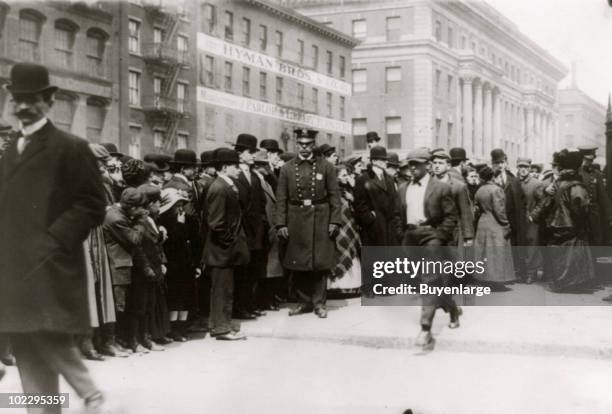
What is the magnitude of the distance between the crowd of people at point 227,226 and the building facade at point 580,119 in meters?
0.26

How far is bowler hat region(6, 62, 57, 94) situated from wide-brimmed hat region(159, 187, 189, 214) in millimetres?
3470

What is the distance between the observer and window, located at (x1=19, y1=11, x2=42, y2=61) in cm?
733

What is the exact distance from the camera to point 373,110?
18.3 metres

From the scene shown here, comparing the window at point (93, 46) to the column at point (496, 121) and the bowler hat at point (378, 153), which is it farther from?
the column at point (496, 121)

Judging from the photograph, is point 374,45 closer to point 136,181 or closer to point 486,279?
point 486,279

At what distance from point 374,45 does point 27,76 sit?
8.72 m

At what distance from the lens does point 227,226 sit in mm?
7254

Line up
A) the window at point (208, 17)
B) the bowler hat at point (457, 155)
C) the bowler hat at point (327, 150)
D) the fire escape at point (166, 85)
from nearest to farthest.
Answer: the window at point (208, 17) → the bowler hat at point (327, 150) → the bowler hat at point (457, 155) → the fire escape at point (166, 85)

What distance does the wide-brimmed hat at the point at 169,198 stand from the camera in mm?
7340

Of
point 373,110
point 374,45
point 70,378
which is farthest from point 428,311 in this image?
point 373,110

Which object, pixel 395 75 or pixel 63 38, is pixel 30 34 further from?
pixel 395 75

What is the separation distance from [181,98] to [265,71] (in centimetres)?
1034

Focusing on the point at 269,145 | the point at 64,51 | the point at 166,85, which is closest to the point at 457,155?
the point at 269,145

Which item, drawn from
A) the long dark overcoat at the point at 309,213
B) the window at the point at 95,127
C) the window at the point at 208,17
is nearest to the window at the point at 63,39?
the window at the point at 95,127
